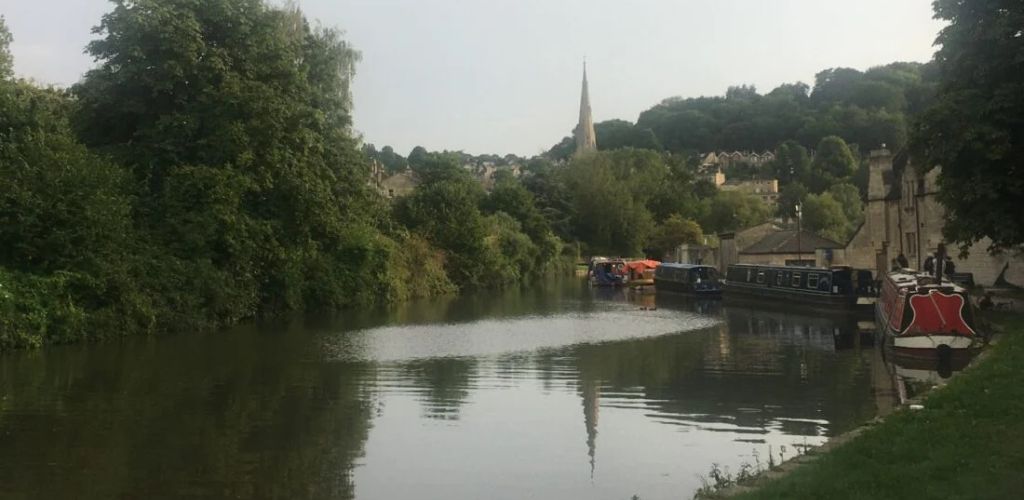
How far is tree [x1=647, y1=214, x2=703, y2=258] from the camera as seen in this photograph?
278 ft

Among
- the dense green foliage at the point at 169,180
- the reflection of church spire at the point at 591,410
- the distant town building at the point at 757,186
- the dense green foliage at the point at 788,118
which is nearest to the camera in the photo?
the reflection of church spire at the point at 591,410

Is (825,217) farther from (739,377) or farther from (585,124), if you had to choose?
(585,124)

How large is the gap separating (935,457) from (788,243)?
4718 cm

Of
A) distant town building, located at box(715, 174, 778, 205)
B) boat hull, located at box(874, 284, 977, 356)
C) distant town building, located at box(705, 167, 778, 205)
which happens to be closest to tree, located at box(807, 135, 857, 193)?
distant town building, located at box(705, 167, 778, 205)

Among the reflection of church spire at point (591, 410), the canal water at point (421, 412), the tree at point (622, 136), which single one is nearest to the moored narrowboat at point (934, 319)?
the canal water at point (421, 412)

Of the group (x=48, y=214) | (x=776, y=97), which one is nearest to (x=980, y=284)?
(x=48, y=214)

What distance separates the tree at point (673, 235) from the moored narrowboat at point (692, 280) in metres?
29.8

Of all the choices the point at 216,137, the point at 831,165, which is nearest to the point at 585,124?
the point at 831,165

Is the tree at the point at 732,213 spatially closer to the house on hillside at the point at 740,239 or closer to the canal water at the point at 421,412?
the house on hillside at the point at 740,239

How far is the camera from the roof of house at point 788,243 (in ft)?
168

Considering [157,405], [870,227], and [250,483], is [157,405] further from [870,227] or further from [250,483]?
[870,227]

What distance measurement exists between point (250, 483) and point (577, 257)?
7949 centimetres

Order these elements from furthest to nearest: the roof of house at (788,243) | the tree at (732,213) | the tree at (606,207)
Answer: the tree at (732,213), the tree at (606,207), the roof of house at (788,243)

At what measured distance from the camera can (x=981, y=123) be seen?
19.7 meters
